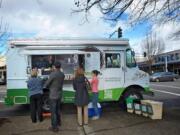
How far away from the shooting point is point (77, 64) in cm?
1784

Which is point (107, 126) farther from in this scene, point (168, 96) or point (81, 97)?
point (168, 96)

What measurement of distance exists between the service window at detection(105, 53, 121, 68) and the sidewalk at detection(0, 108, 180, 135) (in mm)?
2968

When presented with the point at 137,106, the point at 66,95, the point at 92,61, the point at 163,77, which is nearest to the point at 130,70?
the point at 92,61

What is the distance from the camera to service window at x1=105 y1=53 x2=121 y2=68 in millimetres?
18370

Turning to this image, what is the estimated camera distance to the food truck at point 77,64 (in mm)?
17375

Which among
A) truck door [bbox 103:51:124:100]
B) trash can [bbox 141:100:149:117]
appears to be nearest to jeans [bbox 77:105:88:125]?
trash can [bbox 141:100:149:117]

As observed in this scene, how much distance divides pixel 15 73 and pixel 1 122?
316 cm

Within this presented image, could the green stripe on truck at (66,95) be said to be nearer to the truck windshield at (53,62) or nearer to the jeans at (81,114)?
the truck windshield at (53,62)

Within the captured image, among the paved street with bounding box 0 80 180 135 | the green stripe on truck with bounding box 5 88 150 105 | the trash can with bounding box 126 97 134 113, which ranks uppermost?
the green stripe on truck with bounding box 5 88 150 105

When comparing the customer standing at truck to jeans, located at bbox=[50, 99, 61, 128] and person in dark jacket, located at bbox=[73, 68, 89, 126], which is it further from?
person in dark jacket, located at bbox=[73, 68, 89, 126]

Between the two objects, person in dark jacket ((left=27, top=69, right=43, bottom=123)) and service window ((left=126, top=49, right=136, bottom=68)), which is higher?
service window ((left=126, top=49, right=136, bottom=68))

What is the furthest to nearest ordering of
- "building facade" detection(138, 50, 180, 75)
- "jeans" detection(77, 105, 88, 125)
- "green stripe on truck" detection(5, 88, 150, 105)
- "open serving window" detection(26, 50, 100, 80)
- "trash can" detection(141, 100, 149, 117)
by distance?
"building facade" detection(138, 50, 180, 75), "open serving window" detection(26, 50, 100, 80), "green stripe on truck" detection(5, 88, 150, 105), "trash can" detection(141, 100, 149, 117), "jeans" detection(77, 105, 88, 125)

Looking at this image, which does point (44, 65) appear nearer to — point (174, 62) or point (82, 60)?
point (82, 60)

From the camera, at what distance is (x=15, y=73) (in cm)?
1739
